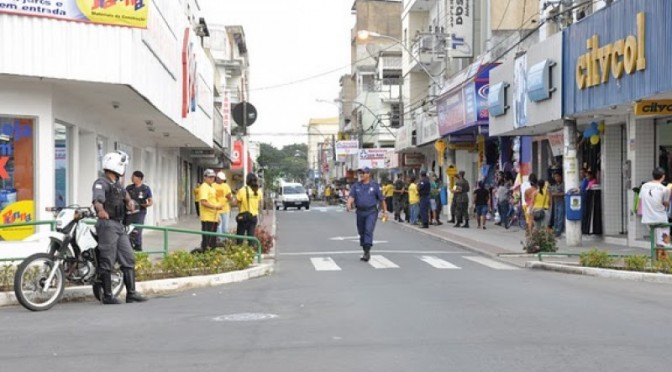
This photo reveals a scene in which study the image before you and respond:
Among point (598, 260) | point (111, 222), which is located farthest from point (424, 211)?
point (111, 222)

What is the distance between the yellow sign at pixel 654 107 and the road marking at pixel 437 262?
4.76 metres

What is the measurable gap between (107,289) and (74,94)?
269 inches

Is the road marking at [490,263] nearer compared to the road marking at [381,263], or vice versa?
the road marking at [381,263]

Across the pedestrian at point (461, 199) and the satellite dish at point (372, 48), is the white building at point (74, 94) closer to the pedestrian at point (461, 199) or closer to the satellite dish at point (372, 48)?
the pedestrian at point (461, 199)

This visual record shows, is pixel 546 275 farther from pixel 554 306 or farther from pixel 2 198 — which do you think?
pixel 2 198

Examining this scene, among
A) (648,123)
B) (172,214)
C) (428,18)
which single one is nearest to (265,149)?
(428,18)

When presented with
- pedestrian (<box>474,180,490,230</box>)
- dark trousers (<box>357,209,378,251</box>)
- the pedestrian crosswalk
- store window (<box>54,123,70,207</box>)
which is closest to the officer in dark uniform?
dark trousers (<box>357,209,378,251</box>)

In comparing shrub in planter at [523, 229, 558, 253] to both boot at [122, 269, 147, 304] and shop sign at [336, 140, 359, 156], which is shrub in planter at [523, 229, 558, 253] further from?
shop sign at [336, 140, 359, 156]

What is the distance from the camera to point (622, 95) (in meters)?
16.9

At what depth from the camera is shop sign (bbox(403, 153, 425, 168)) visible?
159ft

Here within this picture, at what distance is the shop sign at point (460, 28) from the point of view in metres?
35.2

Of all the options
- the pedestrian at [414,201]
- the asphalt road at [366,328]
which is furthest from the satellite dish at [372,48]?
the asphalt road at [366,328]

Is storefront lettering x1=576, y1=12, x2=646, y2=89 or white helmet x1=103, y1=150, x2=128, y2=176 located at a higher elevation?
storefront lettering x1=576, y1=12, x2=646, y2=89

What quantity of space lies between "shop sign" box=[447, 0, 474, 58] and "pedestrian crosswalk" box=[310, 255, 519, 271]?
18362 millimetres
